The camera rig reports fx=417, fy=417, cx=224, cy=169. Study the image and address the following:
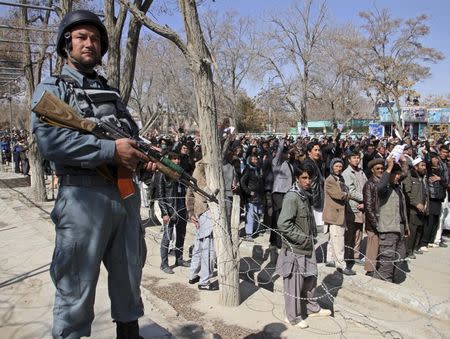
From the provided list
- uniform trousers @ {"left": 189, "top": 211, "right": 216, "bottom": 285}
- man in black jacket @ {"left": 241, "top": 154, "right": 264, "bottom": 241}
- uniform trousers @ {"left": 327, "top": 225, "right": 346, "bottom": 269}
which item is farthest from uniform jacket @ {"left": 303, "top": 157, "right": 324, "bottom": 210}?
uniform trousers @ {"left": 189, "top": 211, "right": 216, "bottom": 285}

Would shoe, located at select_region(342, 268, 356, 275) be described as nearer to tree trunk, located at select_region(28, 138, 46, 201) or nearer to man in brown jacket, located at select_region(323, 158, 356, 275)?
man in brown jacket, located at select_region(323, 158, 356, 275)

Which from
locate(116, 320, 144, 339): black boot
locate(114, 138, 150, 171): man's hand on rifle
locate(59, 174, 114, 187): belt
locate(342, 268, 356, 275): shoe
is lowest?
locate(342, 268, 356, 275): shoe

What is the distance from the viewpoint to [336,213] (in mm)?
6180

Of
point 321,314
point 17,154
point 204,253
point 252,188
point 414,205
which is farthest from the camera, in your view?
point 17,154

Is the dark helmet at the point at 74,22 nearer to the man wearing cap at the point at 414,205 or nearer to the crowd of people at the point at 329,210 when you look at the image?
the crowd of people at the point at 329,210

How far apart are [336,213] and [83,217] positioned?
486 centimetres

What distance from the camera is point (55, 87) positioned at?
6.46ft

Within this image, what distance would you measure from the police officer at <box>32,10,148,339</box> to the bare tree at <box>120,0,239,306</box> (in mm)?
2129

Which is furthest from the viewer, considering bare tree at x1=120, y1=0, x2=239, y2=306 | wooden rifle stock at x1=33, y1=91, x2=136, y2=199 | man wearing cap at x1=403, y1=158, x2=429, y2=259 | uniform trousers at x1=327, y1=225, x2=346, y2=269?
man wearing cap at x1=403, y1=158, x2=429, y2=259

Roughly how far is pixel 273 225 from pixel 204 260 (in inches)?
109

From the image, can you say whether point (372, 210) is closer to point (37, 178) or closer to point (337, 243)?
point (337, 243)

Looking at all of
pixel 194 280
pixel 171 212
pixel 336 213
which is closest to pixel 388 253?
pixel 336 213

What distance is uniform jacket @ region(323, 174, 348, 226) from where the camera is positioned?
20.2 feet

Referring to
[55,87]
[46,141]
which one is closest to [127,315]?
[46,141]
